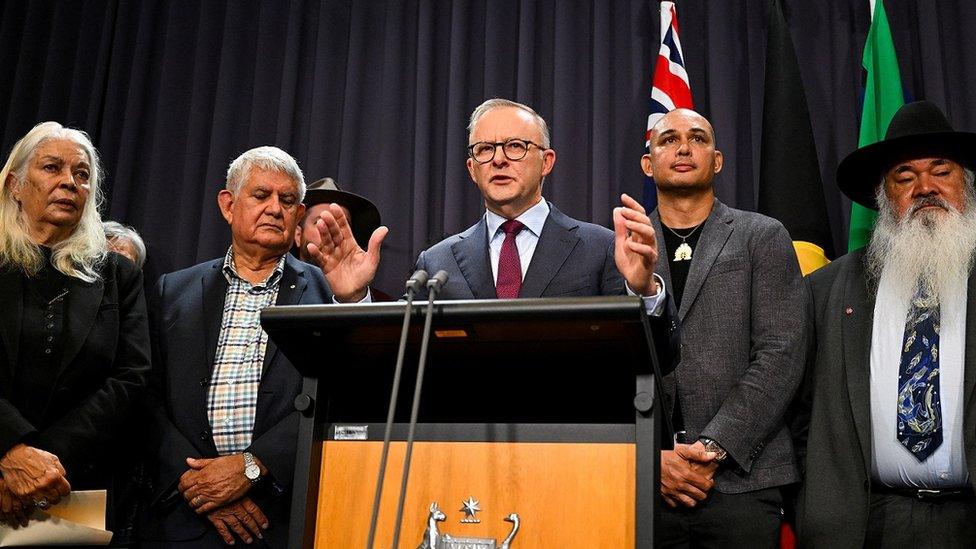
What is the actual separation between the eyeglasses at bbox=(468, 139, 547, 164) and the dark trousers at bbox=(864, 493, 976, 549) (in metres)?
1.37

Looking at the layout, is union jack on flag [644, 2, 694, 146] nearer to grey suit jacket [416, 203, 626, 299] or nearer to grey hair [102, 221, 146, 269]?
→ grey suit jacket [416, 203, 626, 299]

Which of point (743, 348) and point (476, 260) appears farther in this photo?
point (743, 348)

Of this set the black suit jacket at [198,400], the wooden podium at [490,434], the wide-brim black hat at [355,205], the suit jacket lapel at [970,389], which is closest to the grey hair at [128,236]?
the wide-brim black hat at [355,205]

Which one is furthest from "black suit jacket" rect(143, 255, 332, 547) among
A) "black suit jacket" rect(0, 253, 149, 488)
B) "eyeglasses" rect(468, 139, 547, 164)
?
"eyeglasses" rect(468, 139, 547, 164)

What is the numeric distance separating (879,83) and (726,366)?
72.0 inches

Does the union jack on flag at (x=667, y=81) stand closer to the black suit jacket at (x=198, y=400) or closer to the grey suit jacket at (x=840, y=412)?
the grey suit jacket at (x=840, y=412)

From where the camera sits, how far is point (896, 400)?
2.58m

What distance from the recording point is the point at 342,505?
60.2 inches

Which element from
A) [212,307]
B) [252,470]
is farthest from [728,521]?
[212,307]

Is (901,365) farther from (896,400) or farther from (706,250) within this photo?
(706,250)

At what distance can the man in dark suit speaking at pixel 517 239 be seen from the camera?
7.73ft

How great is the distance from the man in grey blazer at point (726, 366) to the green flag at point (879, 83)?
1.01 m

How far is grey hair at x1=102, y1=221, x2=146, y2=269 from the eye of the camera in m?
4.01

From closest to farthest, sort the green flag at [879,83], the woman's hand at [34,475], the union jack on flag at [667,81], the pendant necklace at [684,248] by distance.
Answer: the woman's hand at [34,475]
the pendant necklace at [684,248]
the green flag at [879,83]
the union jack on flag at [667,81]
